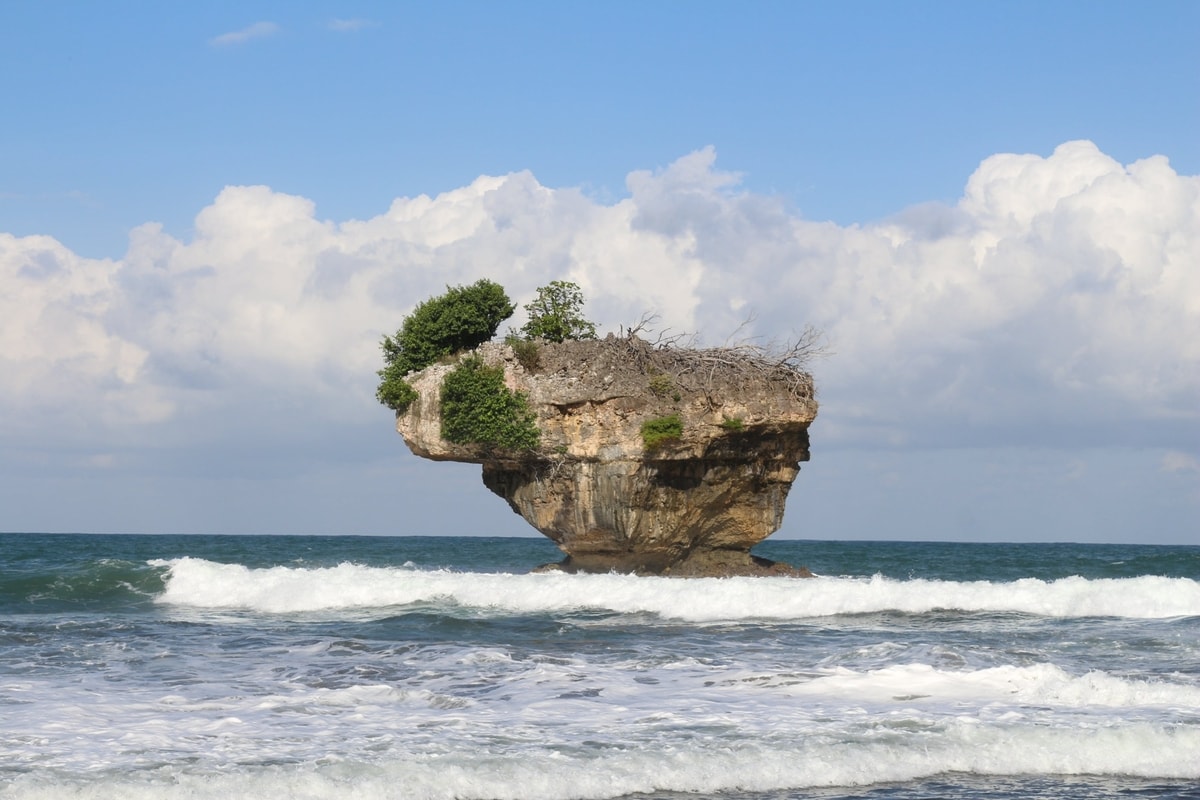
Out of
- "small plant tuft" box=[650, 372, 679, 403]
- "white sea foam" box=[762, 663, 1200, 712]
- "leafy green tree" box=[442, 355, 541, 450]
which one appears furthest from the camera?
"leafy green tree" box=[442, 355, 541, 450]

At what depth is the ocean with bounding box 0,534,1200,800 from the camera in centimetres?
945

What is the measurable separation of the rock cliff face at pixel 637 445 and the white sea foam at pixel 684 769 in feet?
41.4

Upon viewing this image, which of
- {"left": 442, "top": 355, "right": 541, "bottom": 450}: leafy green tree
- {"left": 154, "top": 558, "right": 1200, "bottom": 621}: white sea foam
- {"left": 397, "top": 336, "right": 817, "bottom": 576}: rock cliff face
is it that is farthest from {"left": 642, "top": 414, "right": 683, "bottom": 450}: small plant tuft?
{"left": 154, "top": 558, "right": 1200, "bottom": 621}: white sea foam

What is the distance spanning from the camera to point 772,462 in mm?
24734

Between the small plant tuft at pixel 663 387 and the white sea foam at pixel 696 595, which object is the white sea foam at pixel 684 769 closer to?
the white sea foam at pixel 696 595

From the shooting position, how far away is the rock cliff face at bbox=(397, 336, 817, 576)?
2309 cm

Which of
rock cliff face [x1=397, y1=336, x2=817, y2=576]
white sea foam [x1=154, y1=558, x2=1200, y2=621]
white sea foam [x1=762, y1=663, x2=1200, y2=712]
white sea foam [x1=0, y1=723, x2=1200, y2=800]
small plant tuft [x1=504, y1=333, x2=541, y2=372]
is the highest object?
small plant tuft [x1=504, y1=333, x2=541, y2=372]

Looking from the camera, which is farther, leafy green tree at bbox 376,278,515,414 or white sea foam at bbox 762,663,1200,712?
leafy green tree at bbox 376,278,515,414

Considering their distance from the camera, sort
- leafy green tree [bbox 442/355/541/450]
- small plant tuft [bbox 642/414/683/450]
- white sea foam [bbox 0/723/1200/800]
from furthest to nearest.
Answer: leafy green tree [bbox 442/355/541/450] → small plant tuft [bbox 642/414/683/450] → white sea foam [bbox 0/723/1200/800]

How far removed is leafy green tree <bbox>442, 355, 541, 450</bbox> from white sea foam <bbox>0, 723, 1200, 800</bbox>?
531 inches

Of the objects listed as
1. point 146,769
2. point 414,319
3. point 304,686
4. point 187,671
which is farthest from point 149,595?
point 146,769

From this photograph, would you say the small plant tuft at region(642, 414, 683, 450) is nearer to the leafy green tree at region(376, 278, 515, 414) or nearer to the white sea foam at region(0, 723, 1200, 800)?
the leafy green tree at region(376, 278, 515, 414)

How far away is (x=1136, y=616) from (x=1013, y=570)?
67.9 ft

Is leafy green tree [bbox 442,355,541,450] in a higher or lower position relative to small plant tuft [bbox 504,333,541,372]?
lower
